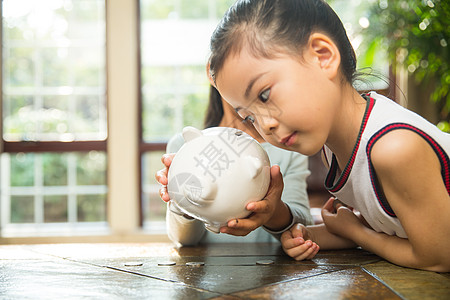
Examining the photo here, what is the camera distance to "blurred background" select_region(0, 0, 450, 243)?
13.5ft

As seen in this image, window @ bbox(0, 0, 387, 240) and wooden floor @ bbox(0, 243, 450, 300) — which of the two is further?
window @ bbox(0, 0, 387, 240)

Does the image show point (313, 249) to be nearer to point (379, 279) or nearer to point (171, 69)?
point (379, 279)

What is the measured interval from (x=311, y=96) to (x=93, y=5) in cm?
363

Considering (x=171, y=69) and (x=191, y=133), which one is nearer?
(x=191, y=133)

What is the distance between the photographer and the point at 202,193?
0.95 m

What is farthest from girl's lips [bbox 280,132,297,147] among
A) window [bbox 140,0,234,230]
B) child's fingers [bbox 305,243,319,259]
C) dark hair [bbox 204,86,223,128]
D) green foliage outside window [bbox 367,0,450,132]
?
window [bbox 140,0,234,230]

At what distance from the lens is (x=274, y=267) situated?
3.53ft

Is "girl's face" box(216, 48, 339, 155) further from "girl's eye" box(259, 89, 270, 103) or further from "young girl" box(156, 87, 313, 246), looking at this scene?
"young girl" box(156, 87, 313, 246)

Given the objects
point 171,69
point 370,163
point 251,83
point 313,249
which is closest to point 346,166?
point 370,163

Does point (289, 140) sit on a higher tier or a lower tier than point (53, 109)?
higher

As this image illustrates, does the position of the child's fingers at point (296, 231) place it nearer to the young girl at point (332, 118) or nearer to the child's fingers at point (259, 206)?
the young girl at point (332, 118)

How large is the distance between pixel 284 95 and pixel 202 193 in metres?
0.26

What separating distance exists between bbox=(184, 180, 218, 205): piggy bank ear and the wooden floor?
0.15m

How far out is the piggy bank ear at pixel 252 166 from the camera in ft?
3.18
